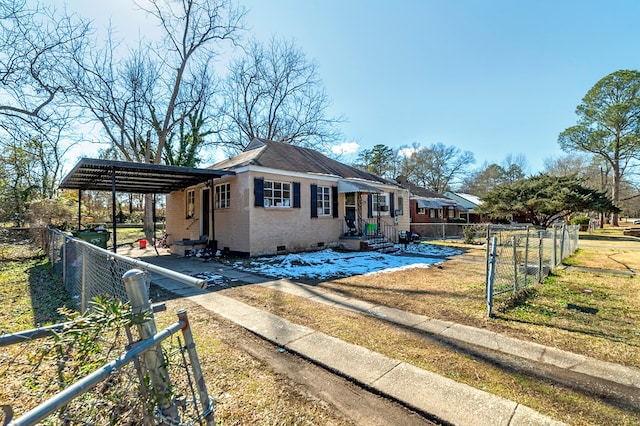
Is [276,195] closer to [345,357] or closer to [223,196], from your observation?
[223,196]

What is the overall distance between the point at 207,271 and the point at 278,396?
21.8 feet

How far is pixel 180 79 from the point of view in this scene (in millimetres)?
19875

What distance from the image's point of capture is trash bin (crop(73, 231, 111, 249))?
9914 millimetres

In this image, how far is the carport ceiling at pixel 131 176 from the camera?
29.0ft

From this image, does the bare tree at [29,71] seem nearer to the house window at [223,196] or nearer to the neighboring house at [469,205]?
the house window at [223,196]

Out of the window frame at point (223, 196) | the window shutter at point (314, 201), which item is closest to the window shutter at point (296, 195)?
the window shutter at point (314, 201)

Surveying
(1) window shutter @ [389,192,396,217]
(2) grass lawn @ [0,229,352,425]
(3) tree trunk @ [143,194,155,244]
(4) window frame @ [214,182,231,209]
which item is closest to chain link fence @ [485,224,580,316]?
(2) grass lawn @ [0,229,352,425]

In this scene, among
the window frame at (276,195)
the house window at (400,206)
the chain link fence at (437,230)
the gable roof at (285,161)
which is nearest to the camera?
the window frame at (276,195)

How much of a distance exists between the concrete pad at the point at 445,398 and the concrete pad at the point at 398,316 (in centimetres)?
149

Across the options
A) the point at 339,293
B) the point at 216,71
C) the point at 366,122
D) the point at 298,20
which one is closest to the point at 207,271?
the point at 339,293

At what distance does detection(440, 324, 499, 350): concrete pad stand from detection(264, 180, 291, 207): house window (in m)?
8.61

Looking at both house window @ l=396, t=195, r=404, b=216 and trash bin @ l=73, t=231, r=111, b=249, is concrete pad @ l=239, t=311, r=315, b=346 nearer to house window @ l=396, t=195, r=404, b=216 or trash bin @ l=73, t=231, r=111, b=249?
trash bin @ l=73, t=231, r=111, b=249

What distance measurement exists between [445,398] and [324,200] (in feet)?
38.0

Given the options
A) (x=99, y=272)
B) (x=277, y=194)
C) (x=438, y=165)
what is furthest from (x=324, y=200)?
(x=438, y=165)
